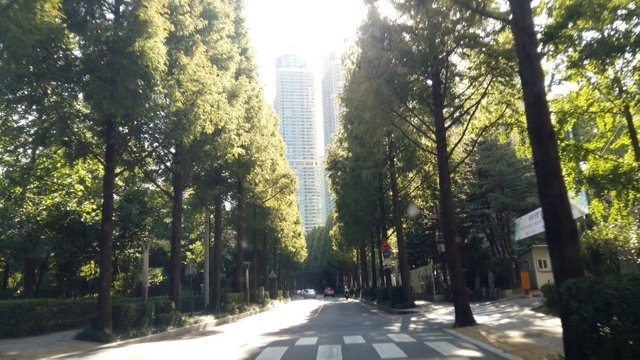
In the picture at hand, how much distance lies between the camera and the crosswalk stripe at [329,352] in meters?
10.6

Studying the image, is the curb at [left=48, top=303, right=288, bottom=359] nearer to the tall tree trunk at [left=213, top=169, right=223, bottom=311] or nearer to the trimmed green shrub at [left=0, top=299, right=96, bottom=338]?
the tall tree trunk at [left=213, top=169, right=223, bottom=311]

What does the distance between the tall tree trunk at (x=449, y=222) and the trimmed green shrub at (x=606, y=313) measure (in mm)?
8907

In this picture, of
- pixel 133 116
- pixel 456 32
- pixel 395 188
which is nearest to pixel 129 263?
pixel 395 188

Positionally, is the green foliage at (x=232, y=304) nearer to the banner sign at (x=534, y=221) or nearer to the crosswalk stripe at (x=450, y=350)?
the banner sign at (x=534, y=221)

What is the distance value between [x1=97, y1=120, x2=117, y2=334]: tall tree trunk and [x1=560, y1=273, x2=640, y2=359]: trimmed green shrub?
502 inches

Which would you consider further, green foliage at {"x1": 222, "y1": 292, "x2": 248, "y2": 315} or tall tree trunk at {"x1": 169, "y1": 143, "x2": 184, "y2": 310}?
green foliage at {"x1": 222, "y1": 292, "x2": 248, "y2": 315}

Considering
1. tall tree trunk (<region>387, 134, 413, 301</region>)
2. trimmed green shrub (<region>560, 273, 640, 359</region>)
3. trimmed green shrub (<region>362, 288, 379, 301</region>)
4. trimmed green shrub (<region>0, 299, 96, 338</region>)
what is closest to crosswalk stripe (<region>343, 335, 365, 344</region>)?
trimmed green shrub (<region>560, 273, 640, 359</region>)

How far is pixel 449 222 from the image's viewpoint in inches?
691

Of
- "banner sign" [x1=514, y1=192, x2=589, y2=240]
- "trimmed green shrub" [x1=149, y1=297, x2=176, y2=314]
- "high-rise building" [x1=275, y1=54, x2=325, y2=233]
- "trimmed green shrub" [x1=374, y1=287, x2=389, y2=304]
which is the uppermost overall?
"high-rise building" [x1=275, y1=54, x2=325, y2=233]

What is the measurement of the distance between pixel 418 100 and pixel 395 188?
1015cm

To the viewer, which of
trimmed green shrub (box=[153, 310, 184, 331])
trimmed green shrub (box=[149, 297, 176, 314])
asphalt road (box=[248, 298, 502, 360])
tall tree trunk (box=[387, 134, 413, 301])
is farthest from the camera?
tall tree trunk (box=[387, 134, 413, 301])

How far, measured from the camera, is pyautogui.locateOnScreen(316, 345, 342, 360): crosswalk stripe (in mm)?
10594

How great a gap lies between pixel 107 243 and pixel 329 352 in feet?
26.8

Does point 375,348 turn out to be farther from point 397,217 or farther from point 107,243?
point 397,217
